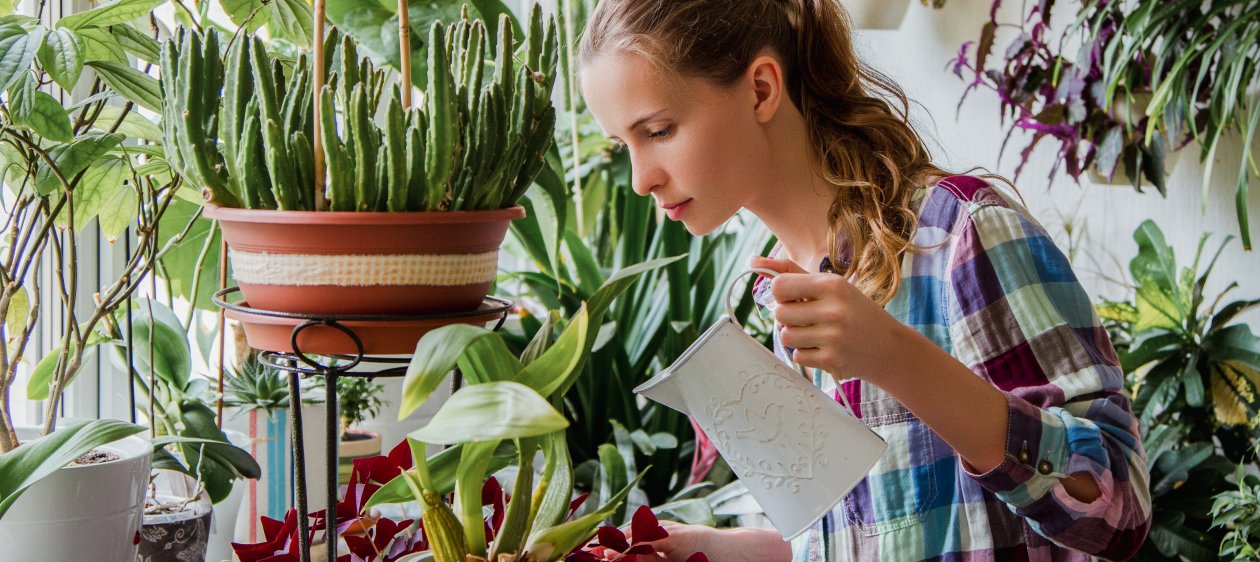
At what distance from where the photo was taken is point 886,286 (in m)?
0.92

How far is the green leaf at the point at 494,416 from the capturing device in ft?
1.67

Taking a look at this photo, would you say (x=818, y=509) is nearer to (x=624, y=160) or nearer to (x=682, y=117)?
(x=682, y=117)

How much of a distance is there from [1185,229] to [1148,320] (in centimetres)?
32

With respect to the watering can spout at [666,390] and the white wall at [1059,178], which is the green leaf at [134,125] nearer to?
the watering can spout at [666,390]

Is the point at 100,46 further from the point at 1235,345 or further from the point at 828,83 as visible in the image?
the point at 1235,345

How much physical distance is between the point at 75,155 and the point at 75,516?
0.28 m

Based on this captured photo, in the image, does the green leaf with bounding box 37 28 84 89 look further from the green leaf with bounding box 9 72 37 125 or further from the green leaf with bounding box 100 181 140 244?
the green leaf with bounding box 100 181 140 244

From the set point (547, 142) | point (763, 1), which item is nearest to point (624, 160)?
point (763, 1)

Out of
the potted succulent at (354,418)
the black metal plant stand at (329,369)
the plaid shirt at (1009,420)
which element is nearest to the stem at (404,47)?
the black metal plant stand at (329,369)

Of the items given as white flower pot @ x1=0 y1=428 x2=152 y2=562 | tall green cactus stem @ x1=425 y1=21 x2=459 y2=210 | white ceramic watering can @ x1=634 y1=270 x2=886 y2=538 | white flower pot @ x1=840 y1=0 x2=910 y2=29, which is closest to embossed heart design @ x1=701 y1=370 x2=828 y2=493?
white ceramic watering can @ x1=634 y1=270 x2=886 y2=538

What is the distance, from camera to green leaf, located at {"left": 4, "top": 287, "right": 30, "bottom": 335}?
3.23 ft

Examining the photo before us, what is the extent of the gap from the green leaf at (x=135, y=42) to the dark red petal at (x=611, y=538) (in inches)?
22.0

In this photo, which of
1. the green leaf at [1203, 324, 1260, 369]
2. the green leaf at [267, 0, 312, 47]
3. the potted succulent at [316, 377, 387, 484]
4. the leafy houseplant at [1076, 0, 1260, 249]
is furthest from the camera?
the green leaf at [1203, 324, 1260, 369]

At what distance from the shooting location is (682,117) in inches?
34.5
